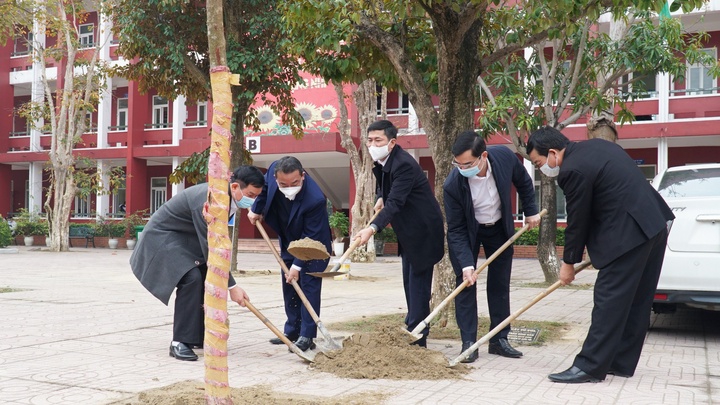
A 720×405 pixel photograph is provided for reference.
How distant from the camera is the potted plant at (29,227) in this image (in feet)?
97.6

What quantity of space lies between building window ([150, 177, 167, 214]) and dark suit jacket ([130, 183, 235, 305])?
2630cm

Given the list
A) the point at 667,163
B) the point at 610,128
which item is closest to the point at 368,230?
the point at 610,128

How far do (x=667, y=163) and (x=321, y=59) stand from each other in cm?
1716

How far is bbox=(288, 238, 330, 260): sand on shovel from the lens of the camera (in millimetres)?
5273

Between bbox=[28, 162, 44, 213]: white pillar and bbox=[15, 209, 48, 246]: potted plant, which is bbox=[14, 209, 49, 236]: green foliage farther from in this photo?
bbox=[28, 162, 44, 213]: white pillar

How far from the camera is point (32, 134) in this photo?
31.5 m

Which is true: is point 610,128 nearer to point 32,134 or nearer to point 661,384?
point 661,384

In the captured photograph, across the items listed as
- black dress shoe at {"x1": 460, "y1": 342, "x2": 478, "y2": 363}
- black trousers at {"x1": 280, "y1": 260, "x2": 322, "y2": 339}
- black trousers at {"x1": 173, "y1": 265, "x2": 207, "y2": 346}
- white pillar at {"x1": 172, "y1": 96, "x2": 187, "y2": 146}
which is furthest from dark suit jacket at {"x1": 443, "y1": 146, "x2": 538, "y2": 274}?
white pillar at {"x1": 172, "y1": 96, "x2": 187, "y2": 146}

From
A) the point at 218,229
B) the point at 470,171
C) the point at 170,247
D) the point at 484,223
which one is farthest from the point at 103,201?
the point at 218,229

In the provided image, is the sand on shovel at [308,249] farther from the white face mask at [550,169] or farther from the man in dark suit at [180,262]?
the white face mask at [550,169]

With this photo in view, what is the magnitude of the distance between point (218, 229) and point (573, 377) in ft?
8.75

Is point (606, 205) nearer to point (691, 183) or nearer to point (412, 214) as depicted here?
point (412, 214)

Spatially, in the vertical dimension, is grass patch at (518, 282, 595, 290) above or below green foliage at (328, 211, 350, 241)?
below

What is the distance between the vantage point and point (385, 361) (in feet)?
16.2
